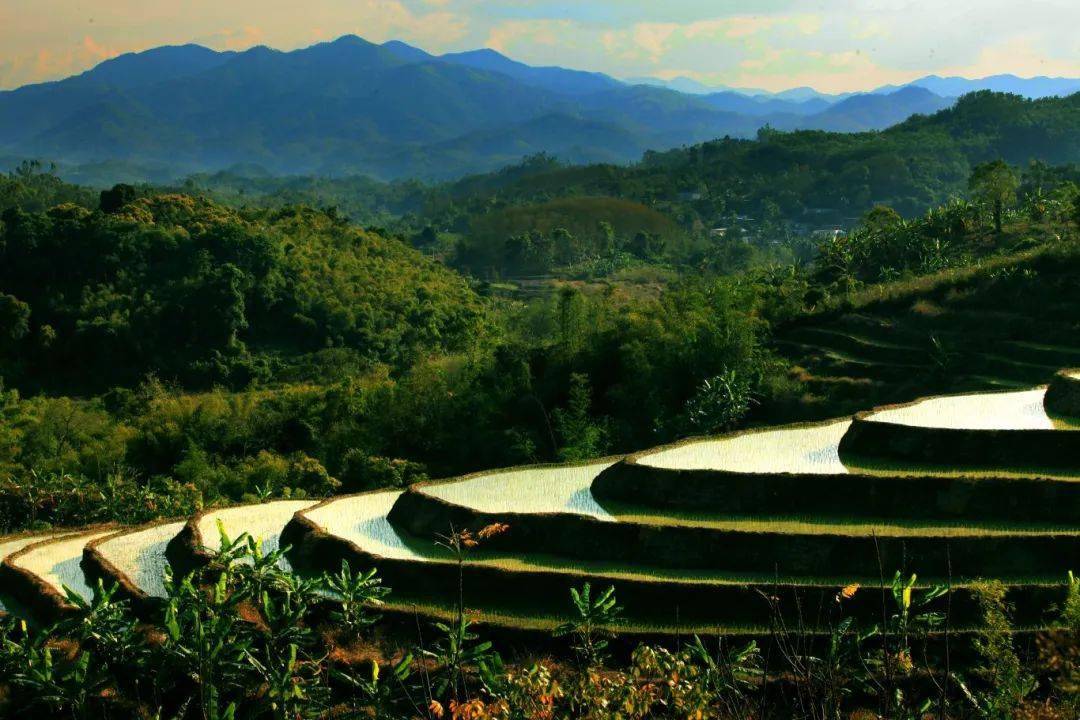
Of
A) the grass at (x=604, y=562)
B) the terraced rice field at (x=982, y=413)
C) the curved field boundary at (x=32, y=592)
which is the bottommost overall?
the curved field boundary at (x=32, y=592)

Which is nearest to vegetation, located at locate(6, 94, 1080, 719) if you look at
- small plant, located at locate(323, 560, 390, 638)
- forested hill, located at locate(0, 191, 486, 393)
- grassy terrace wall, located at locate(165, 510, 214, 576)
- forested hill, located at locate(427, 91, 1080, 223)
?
small plant, located at locate(323, 560, 390, 638)

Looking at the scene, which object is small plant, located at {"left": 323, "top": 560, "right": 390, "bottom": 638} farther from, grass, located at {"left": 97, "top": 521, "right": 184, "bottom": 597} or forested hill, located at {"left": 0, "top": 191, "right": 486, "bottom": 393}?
forested hill, located at {"left": 0, "top": 191, "right": 486, "bottom": 393}

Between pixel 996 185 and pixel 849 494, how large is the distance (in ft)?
138

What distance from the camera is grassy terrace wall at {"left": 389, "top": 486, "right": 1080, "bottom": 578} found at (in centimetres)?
1792

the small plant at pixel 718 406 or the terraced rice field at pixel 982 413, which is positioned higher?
the terraced rice field at pixel 982 413

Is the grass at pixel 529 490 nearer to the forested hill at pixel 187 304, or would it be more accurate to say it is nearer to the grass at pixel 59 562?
the grass at pixel 59 562

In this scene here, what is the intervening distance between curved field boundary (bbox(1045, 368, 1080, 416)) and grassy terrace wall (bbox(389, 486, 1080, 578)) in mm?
5725

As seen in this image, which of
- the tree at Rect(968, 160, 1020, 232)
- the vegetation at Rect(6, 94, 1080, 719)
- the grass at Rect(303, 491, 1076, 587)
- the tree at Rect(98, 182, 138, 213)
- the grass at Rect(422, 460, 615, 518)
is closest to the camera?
the vegetation at Rect(6, 94, 1080, 719)

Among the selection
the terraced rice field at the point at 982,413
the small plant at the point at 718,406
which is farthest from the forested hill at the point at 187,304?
the terraced rice field at the point at 982,413

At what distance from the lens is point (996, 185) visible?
56312 millimetres

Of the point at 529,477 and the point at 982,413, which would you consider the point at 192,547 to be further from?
the point at 982,413

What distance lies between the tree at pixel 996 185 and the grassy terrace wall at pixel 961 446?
39315 mm

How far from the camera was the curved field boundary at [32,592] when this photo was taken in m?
21.0

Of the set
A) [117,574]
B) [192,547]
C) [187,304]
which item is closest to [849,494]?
[192,547]
